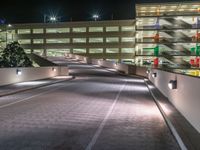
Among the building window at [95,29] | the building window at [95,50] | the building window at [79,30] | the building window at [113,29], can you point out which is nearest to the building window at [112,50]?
the building window at [95,50]

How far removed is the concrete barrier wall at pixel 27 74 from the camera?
83.1 feet

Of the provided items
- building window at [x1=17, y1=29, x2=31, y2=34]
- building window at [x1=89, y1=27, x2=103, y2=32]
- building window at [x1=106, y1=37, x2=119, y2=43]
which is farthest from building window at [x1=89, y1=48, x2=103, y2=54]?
building window at [x1=17, y1=29, x2=31, y2=34]

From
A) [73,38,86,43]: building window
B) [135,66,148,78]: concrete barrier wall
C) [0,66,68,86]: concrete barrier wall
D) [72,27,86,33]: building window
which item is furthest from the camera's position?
[72,27,86,33]: building window

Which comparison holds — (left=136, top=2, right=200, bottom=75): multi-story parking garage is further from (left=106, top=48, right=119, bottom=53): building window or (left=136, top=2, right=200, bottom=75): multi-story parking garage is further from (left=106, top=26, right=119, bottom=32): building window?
(left=106, top=26, right=119, bottom=32): building window

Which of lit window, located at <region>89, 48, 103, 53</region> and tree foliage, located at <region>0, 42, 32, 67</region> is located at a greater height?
lit window, located at <region>89, 48, 103, 53</region>

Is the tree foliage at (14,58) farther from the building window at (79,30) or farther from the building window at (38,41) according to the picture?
the building window at (38,41)

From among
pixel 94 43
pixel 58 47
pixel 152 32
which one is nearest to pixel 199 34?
pixel 152 32

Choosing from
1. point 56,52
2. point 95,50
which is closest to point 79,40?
point 95,50

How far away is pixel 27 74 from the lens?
30469 mm

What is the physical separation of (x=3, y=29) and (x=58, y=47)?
871 inches

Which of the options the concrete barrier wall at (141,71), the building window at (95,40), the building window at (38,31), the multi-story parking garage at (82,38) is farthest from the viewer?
the building window at (38,31)

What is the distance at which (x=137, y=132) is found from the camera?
9.18 meters

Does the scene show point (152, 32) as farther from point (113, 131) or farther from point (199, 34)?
point (113, 131)

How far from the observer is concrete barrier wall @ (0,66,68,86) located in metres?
25.3
